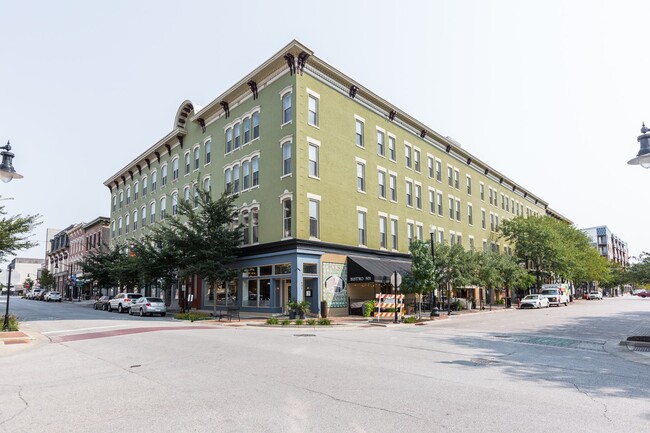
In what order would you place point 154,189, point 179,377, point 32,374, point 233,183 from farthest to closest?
point 154,189
point 233,183
point 32,374
point 179,377

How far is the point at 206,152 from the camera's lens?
38.0m

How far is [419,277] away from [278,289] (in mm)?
8998

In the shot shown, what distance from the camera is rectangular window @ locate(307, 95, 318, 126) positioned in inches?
1166

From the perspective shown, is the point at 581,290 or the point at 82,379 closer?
the point at 82,379

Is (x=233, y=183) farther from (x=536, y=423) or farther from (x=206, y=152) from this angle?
(x=536, y=423)

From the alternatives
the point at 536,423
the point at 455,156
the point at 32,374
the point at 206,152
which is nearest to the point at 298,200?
the point at 206,152

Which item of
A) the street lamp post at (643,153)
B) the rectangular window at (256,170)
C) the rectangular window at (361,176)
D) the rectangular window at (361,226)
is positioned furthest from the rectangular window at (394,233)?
the street lamp post at (643,153)

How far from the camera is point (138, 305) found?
3297 centimetres

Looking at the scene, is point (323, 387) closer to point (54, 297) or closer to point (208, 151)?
point (208, 151)

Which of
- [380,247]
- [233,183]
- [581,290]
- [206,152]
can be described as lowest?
[581,290]

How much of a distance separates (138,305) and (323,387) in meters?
28.6

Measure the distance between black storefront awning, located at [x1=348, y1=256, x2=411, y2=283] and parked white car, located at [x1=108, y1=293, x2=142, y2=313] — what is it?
678 inches

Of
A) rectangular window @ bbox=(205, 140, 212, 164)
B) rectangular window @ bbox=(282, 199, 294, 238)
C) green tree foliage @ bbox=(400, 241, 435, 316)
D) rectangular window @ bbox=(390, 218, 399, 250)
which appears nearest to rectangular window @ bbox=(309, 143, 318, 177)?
rectangular window @ bbox=(282, 199, 294, 238)

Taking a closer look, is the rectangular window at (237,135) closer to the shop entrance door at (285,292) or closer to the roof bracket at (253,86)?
the roof bracket at (253,86)
